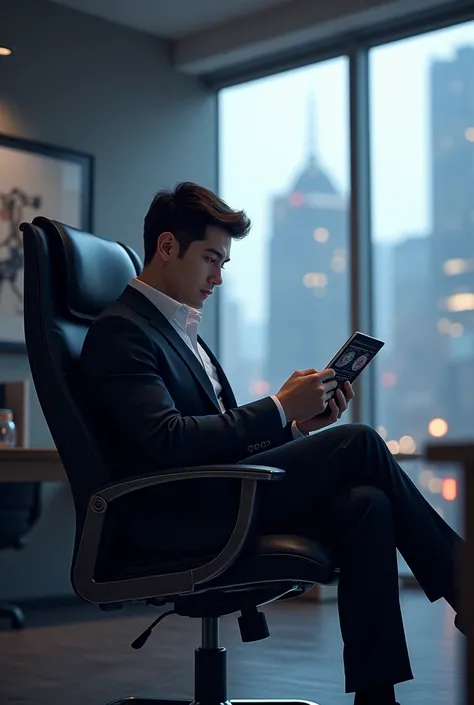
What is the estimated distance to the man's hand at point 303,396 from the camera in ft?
6.70

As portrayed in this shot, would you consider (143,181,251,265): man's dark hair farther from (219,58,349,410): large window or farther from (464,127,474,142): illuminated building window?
(219,58,349,410): large window

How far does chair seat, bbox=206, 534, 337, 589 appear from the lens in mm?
1865

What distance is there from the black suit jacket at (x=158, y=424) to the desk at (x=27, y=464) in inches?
71.0

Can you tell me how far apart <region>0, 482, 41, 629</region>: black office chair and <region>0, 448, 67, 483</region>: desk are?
281 millimetres

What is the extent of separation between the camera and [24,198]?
4.82 meters

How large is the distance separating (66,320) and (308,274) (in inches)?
131

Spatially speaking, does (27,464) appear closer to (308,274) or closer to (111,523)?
(111,523)

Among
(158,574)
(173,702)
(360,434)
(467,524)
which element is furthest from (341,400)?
(467,524)

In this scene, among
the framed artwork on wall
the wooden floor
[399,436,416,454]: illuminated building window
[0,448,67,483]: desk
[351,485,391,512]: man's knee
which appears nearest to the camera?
[351,485,391,512]: man's knee

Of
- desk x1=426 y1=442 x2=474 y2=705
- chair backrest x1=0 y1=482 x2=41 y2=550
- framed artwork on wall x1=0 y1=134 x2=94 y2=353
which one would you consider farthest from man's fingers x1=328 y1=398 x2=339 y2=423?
framed artwork on wall x1=0 y1=134 x2=94 y2=353

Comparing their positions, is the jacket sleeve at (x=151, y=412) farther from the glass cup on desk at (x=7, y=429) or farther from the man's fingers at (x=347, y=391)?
the glass cup on desk at (x=7, y=429)

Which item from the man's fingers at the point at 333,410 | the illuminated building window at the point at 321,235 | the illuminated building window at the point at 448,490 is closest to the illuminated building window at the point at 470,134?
the illuminated building window at the point at 321,235

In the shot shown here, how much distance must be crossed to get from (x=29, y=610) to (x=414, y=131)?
2.72 meters

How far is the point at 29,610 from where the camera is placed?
458 cm
